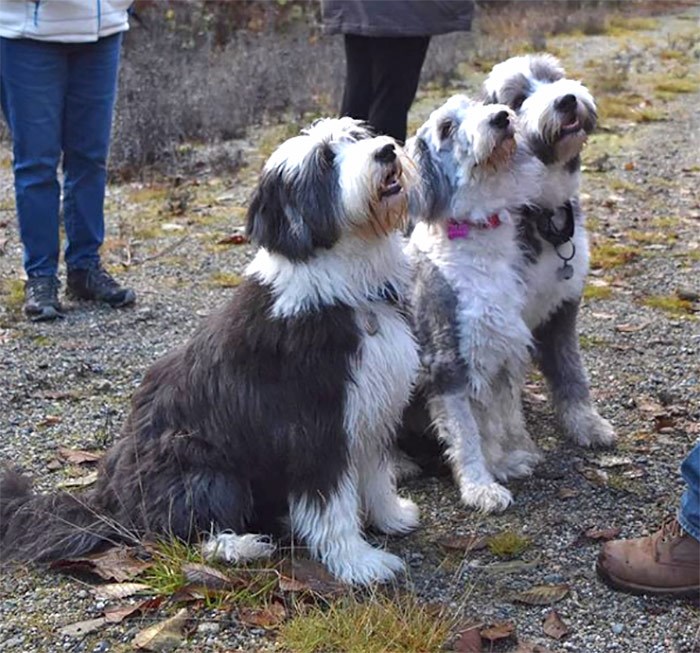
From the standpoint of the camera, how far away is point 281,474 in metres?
3.38

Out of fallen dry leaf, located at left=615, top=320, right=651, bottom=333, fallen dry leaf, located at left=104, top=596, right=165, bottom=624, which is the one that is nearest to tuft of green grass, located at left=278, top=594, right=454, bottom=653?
fallen dry leaf, located at left=104, top=596, right=165, bottom=624

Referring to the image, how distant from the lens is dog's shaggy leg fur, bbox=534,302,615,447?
4.25 m

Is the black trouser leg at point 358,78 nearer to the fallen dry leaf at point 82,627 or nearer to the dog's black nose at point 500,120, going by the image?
the dog's black nose at point 500,120

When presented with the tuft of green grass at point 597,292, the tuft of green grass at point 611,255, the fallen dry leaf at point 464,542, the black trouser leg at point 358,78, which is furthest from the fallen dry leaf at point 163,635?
the tuft of green grass at point 611,255

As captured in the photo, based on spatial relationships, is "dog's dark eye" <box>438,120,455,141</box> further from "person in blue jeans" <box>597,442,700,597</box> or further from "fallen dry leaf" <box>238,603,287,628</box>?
"fallen dry leaf" <box>238,603,287,628</box>

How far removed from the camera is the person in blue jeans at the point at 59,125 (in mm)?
5293

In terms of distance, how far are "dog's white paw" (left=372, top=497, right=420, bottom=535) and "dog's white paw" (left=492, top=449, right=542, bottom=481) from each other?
44cm

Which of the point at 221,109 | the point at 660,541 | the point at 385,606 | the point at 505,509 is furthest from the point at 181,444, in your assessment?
the point at 221,109

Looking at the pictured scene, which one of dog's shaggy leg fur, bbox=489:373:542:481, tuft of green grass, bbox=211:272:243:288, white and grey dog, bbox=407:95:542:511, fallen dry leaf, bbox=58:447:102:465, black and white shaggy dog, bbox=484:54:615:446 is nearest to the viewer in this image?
white and grey dog, bbox=407:95:542:511

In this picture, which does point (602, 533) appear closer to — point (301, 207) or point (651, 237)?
point (301, 207)

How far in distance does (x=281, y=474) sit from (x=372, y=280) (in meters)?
0.65

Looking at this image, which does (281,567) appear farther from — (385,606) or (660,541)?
(660,541)

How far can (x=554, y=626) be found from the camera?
3.05 m

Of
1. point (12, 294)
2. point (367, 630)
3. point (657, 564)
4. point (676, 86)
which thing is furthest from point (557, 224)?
point (676, 86)
